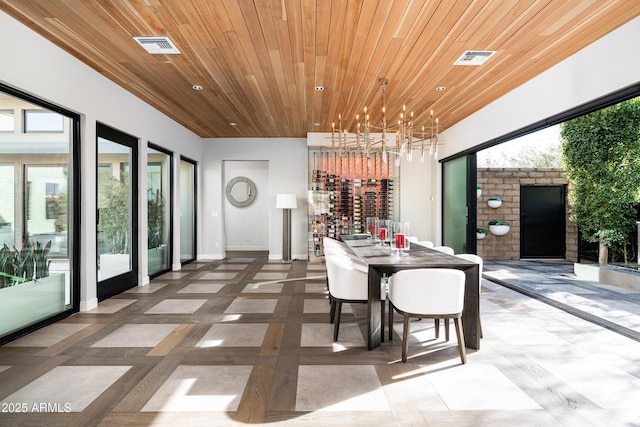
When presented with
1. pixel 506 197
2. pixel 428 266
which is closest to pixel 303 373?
pixel 428 266

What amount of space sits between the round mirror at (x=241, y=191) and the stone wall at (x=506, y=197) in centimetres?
600

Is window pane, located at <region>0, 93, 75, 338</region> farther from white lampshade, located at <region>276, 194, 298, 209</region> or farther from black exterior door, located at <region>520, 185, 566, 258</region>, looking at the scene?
black exterior door, located at <region>520, 185, 566, 258</region>

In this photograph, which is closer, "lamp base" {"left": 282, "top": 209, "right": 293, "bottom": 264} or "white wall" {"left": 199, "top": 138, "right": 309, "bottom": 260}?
"lamp base" {"left": 282, "top": 209, "right": 293, "bottom": 264}

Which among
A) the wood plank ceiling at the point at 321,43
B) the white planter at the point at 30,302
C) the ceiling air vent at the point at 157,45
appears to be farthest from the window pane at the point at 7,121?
the white planter at the point at 30,302

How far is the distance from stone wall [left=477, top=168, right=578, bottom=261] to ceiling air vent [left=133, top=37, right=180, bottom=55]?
701cm

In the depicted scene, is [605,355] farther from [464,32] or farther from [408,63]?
[408,63]

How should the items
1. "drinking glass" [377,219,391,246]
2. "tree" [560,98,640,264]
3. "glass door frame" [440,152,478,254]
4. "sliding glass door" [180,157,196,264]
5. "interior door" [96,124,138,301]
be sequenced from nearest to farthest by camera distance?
"drinking glass" [377,219,391,246], "interior door" [96,124,138,301], "tree" [560,98,640,264], "glass door frame" [440,152,478,254], "sliding glass door" [180,157,196,264]

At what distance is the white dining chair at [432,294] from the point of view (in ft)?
9.12

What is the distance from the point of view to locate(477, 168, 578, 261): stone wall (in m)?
8.30

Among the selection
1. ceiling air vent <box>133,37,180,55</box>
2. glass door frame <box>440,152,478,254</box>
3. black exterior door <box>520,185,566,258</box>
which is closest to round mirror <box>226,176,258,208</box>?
glass door frame <box>440,152,478,254</box>

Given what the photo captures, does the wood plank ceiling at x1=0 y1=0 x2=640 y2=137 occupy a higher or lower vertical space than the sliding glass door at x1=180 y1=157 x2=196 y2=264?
higher

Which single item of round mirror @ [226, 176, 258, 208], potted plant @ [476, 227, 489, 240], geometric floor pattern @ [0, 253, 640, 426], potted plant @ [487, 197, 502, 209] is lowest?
geometric floor pattern @ [0, 253, 640, 426]

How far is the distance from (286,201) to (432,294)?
218 inches

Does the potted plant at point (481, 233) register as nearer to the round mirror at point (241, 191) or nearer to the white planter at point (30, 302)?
the round mirror at point (241, 191)
